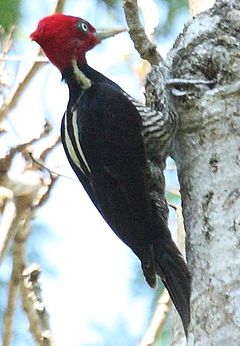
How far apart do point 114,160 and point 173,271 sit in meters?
0.47

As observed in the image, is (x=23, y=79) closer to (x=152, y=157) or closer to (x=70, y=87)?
(x=70, y=87)

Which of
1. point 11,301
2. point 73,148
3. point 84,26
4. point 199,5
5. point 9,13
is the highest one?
point 84,26

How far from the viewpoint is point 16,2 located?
4.37 metres

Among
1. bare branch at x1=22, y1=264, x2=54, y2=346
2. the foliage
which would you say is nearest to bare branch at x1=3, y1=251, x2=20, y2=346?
bare branch at x1=22, y1=264, x2=54, y2=346

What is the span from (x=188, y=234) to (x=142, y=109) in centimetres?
72

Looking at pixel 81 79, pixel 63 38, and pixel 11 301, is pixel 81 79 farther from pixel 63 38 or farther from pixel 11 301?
pixel 11 301

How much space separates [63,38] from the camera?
3.44m

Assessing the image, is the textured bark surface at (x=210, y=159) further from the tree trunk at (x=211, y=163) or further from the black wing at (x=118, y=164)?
the black wing at (x=118, y=164)

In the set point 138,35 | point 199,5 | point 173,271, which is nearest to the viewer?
point 173,271

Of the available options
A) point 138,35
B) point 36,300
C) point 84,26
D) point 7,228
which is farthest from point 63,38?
point 36,300

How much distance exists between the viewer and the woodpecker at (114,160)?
3.15 meters

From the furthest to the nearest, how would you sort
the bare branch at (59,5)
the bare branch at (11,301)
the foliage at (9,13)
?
1. the foliage at (9,13)
2. the bare branch at (59,5)
3. the bare branch at (11,301)

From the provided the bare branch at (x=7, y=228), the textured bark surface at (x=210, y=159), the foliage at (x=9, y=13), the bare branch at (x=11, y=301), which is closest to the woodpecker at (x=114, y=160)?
the textured bark surface at (x=210, y=159)

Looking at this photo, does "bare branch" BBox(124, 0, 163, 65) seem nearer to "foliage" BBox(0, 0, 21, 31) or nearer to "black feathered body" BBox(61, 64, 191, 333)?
"black feathered body" BBox(61, 64, 191, 333)
